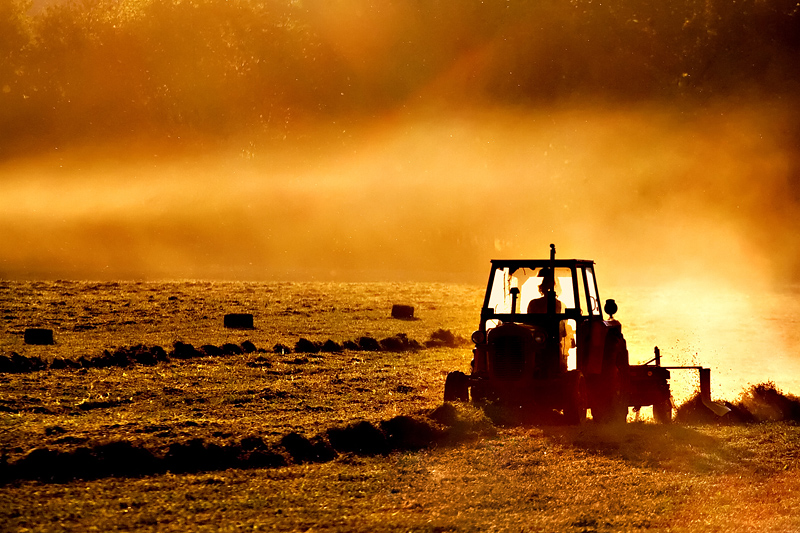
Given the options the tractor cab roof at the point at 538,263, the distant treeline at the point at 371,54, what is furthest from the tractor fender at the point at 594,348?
the distant treeline at the point at 371,54

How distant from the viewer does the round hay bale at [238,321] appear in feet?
123

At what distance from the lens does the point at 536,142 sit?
76250 millimetres

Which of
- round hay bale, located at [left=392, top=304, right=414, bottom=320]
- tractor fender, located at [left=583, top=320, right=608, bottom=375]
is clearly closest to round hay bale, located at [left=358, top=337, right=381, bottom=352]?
round hay bale, located at [left=392, top=304, right=414, bottom=320]

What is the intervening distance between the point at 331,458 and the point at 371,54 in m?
68.6

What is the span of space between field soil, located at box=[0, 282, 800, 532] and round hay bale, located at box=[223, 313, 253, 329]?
31.4ft

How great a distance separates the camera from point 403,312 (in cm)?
4272

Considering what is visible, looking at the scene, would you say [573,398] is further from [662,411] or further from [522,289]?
[662,411]

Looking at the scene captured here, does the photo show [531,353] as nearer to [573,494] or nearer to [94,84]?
[573,494]

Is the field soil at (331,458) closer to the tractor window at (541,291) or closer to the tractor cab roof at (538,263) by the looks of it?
the tractor window at (541,291)

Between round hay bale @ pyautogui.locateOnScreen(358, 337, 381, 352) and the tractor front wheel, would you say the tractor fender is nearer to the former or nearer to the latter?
the tractor front wheel

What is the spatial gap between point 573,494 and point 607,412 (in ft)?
19.5

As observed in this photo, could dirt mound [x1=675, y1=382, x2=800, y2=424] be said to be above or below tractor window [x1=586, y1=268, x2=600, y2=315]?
below

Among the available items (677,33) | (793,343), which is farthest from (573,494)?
(677,33)

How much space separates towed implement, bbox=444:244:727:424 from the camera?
17.3 m
